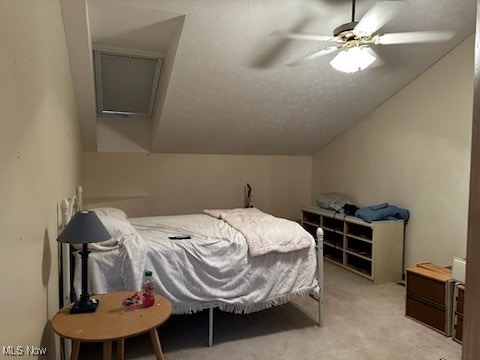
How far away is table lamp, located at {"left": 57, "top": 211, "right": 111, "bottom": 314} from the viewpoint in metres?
1.68

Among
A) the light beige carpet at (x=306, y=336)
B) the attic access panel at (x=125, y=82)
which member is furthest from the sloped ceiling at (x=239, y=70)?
the light beige carpet at (x=306, y=336)

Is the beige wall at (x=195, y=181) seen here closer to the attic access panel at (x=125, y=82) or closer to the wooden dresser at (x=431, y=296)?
the attic access panel at (x=125, y=82)

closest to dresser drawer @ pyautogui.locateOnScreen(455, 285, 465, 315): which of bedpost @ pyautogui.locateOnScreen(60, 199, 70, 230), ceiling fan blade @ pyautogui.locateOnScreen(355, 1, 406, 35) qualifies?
ceiling fan blade @ pyautogui.locateOnScreen(355, 1, 406, 35)

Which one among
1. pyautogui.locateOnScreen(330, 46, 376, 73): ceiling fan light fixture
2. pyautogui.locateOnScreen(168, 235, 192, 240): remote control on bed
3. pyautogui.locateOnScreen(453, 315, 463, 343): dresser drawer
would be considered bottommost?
pyautogui.locateOnScreen(453, 315, 463, 343): dresser drawer

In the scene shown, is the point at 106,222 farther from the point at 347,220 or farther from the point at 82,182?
the point at 347,220

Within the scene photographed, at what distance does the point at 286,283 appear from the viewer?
2725mm

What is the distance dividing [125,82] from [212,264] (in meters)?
2.48

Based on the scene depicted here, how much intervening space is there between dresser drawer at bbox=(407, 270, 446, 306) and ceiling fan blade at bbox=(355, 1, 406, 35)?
6.69ft

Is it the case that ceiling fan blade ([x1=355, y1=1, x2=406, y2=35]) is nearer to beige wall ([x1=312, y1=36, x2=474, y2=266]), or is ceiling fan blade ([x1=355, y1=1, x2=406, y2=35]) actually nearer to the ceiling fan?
the ceiling fan

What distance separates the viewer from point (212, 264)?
2.50 m

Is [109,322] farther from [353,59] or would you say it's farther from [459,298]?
[459,298]

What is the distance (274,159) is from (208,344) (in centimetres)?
337

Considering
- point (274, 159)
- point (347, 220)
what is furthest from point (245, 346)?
→ point (274, 159)

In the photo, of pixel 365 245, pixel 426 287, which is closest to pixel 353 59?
pixel 426 287
